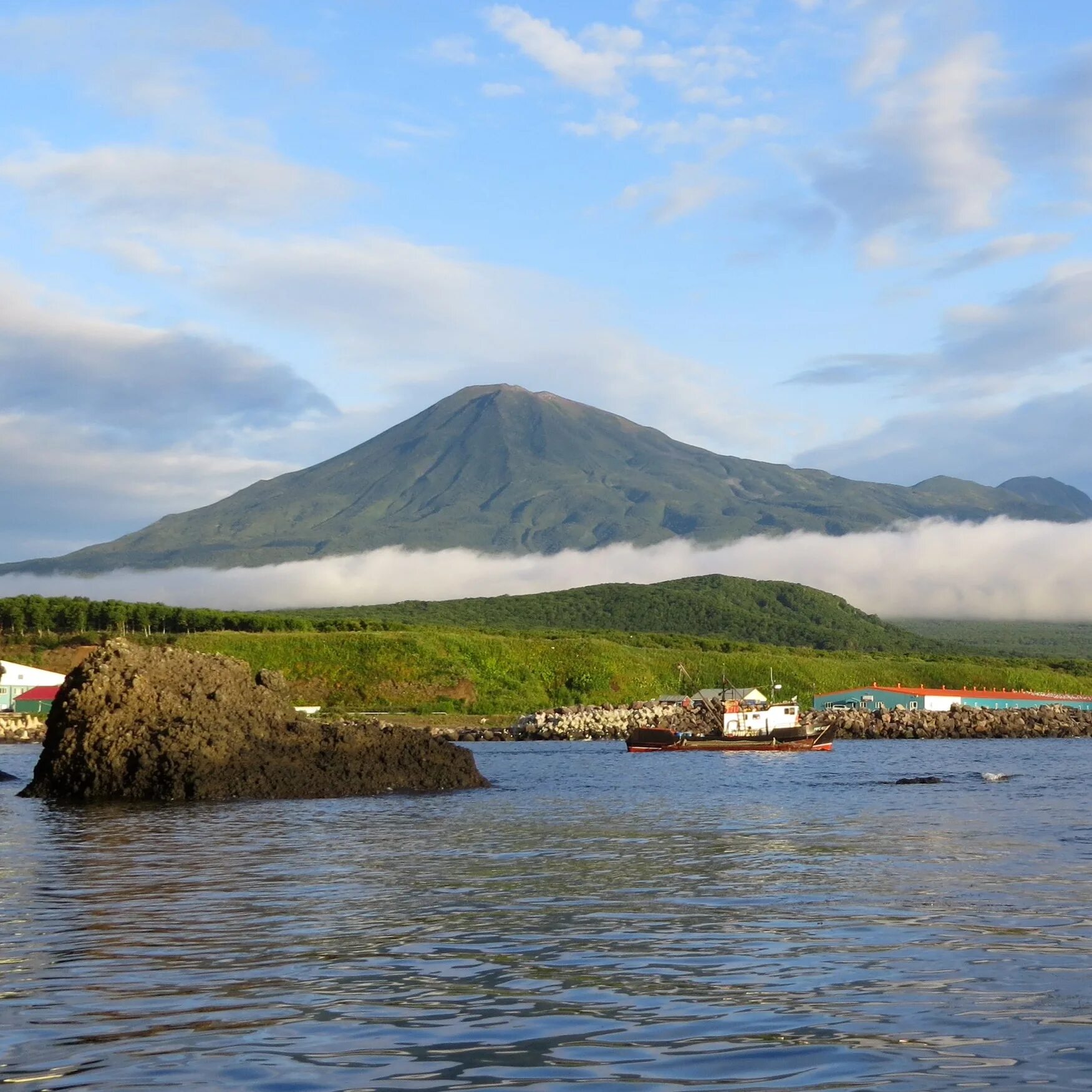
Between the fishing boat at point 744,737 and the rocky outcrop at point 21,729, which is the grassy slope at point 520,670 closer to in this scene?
the rocky outcrop at point 21,729

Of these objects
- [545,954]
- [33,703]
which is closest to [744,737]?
[33,703]

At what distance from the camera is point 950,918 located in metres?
16.9

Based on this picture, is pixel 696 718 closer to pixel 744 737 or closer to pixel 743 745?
pixel 744 737

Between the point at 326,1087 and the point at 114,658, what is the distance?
33.3m

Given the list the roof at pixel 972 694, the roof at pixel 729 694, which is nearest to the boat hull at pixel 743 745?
the roof at pixel 729 694

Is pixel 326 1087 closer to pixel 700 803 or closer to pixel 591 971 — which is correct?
pixel 591 971

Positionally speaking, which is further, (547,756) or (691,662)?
(691,662)

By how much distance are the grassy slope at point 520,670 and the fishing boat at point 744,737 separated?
5071 cm

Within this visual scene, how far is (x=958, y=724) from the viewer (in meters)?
111

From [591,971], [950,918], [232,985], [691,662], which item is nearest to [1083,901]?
[950,918]

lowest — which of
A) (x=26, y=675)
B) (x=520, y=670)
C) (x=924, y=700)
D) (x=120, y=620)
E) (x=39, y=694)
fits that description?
(x=924, y=700)

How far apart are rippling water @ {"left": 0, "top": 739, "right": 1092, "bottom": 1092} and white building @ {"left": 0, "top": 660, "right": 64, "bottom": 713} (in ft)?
337

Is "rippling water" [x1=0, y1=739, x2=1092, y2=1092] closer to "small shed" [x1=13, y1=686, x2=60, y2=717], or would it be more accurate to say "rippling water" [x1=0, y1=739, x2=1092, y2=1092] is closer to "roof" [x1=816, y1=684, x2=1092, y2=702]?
"small shed" [x1=13, y1=686, x2=60, y2=717]

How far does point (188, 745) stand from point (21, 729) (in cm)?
6874
